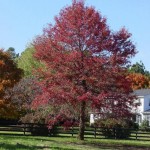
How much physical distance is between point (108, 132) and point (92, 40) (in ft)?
44.0

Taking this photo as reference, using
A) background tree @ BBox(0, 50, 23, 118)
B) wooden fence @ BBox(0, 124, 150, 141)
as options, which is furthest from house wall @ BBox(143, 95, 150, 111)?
background tree @ BBox(0, 50, 23, 118)

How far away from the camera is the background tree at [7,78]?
36000 millimetres

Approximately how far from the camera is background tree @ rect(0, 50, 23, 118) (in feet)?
118

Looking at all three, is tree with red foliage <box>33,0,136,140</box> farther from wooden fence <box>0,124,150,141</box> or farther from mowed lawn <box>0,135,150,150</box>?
wooden fence <box>0,124,150,141</box>

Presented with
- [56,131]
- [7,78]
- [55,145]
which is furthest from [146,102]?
[55,145]

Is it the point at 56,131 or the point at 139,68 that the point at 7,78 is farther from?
the point at 139,68

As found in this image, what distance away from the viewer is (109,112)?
31844mm

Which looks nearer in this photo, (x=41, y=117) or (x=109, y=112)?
(x=109, y=112)

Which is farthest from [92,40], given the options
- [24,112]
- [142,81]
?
[142,81]

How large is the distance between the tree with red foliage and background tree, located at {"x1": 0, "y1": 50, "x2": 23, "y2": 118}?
531cm

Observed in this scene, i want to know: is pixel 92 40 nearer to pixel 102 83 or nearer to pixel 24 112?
pixel 102 83

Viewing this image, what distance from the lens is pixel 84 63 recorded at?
30.9m

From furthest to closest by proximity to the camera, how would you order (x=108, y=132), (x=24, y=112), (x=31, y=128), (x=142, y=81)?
1. (x=142, y=81)
2. (x=24, y=112)
3. (x=108, y=132)
4. (x=31, y=128)

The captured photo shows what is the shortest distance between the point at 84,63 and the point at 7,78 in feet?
33.0
